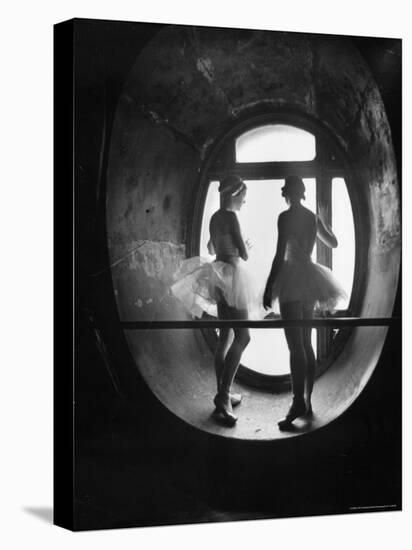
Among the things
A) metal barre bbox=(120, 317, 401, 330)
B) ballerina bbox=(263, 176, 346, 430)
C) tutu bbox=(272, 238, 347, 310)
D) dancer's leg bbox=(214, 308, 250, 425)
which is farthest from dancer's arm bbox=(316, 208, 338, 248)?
dancer's leg bbox=(214, 308, 250, 425)

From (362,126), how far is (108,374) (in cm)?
240

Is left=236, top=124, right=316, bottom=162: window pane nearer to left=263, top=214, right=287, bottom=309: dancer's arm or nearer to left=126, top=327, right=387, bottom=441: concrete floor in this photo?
left=263, top=214, right=287, bottom=309: dancer's arm

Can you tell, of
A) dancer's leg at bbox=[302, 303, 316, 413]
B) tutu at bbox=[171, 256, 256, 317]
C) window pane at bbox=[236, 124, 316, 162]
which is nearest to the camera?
tutu at bbox=[171, 256, 256, 317]

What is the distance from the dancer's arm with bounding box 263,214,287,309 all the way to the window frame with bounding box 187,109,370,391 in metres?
0.26

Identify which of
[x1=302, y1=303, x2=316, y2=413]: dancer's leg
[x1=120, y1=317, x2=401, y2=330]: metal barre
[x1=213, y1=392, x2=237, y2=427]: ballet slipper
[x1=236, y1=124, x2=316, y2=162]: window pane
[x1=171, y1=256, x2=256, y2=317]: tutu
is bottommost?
[x1=213, y1=392, x2=237, y2=427]: ballet slipper

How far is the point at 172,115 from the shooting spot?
31.4ft

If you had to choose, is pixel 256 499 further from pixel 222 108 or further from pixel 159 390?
pixel 222 108

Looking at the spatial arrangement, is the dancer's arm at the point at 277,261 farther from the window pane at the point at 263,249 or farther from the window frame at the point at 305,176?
the window frame at the point at 305,176

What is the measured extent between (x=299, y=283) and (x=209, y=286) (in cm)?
62

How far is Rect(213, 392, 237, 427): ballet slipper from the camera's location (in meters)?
9.78

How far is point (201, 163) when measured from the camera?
973 cm

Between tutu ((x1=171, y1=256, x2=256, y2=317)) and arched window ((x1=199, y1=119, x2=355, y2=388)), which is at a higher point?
arched window ((x1=199, y1=119, x2=355, y2=388))

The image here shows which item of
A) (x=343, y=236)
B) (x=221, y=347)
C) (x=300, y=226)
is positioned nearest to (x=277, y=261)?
(x=300, y=226)

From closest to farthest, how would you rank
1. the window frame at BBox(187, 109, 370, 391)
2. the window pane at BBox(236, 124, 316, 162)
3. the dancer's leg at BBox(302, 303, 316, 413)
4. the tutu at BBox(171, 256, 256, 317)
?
the tutu at BBox(171, 256, 256, 317), the window frame at BBox(187, 109, 370, 391), the window pane at BBox(236, 124, 316, 162), the dancer's leg at BBox(302, 303, 316, 413)
